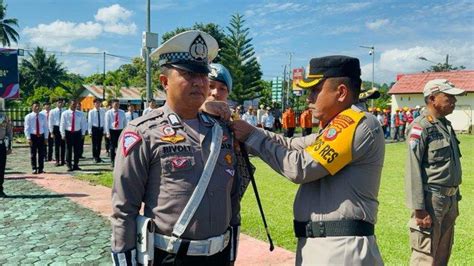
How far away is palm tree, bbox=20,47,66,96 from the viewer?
2413 inches

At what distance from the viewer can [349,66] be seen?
2.14 meters

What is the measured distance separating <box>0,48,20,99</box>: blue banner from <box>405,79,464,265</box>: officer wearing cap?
16.1m

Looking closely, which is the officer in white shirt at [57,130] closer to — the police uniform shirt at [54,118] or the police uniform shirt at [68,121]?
the police uniform shirt at [54,118]

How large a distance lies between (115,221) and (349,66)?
1.32 metres

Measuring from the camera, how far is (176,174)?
6.84 feet

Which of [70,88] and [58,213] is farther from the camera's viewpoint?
[70,88]

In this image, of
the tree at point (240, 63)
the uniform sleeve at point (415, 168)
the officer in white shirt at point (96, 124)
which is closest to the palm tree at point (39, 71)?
the tree at point (240, 63)

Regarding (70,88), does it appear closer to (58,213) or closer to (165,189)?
(58,213)

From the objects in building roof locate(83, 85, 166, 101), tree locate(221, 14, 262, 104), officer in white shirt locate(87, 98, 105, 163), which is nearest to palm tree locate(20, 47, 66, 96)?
building roof locate(83, 85, 166, 101)

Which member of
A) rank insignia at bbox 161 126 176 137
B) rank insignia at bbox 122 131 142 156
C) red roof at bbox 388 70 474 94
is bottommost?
rank insignia at bbox 122 131 142 156

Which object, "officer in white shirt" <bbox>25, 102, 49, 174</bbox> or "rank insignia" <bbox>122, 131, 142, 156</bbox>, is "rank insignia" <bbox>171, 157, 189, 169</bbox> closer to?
"rank insignia" <bbox>122, 131, 142, 156</bbox>

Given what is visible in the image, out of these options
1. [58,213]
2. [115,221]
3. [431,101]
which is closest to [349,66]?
[115,221]

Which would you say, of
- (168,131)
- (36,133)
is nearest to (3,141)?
(36,133)

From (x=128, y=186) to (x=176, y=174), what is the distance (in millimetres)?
224
